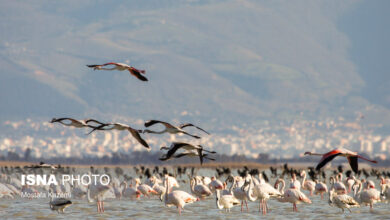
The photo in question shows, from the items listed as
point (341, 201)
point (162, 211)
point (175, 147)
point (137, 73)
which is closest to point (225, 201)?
point (162, 211)

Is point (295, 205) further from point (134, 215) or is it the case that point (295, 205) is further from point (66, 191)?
point (66, 191)

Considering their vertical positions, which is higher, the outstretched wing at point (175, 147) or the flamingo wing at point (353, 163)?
the outstretched wing at point (175, 147)

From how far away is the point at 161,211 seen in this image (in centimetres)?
3525

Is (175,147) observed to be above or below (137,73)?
below

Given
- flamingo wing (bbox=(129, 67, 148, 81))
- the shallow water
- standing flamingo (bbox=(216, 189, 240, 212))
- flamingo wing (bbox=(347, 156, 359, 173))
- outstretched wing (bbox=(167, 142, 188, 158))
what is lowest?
the shallow water

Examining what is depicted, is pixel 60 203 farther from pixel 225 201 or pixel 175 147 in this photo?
pixel 175 147

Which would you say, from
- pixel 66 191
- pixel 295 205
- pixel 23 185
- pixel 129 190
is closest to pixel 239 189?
pixel 295 205

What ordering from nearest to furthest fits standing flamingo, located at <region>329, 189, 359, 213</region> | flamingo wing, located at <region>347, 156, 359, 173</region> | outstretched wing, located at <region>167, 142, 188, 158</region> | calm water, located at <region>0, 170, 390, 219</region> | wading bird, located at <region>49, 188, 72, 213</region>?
flamingo wing, located at <region>347, 156, 359, 173</region>
outstretched wing, located at <region>167, 142, 188, 158</region>
calm water, located at <region>0, 170, 390, 219</region>
wading bird, located at <region>49, 188, 72, 213</region>
standing flamingo, located at <region>329, 189, 359, 213</region>

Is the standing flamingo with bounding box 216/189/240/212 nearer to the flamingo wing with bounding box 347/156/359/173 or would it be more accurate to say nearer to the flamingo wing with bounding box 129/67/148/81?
the flamingo wing with bounding box 129/67/148/81

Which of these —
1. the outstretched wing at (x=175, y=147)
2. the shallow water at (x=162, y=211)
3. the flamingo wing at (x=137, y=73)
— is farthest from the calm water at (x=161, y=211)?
the flamingo wing at (x=137, y=73)

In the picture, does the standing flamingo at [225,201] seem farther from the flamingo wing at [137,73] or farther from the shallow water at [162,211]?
the flamingo wing at [137,73]

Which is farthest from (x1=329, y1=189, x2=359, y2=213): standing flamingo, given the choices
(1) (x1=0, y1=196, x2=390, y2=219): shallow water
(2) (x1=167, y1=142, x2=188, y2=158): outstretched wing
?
(2) (x1=167, y1=142, x2=188, y2=158): outstretched wing

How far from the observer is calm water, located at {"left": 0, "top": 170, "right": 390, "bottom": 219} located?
33250 mm

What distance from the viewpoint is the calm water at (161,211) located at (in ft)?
109
